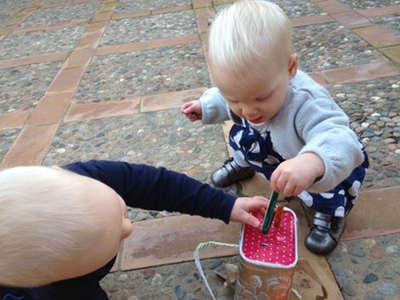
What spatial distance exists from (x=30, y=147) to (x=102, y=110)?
0.49 meters

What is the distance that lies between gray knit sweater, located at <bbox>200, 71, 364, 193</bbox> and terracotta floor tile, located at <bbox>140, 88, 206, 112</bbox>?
1167mm

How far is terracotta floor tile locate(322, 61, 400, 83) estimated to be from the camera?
223 centimetres

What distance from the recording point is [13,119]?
94.8 inches

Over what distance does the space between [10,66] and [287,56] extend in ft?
9.60

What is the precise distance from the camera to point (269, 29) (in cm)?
99

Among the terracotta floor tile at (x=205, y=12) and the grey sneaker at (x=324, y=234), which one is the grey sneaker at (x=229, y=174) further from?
the terracotta floor tile at (x=205, y=12)

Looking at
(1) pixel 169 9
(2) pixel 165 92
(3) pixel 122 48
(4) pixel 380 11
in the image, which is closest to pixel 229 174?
(2) pixel 165 92

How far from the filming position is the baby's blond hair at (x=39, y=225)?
756 mm

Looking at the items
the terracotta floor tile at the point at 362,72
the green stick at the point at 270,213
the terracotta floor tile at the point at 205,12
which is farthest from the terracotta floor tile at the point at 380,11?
the green stick at the point at 270,213

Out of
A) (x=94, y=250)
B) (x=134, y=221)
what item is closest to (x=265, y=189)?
(x=134, y=221)

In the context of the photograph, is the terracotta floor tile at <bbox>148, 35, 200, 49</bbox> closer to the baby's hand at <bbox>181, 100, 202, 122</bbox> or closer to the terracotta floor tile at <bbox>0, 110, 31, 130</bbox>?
A: the terracotta floor tile at <bbox>0, 110, 31, 130</bbox>

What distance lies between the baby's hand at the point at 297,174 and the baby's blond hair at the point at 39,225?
46cm

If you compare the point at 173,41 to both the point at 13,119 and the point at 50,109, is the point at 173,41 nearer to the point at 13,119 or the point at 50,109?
the point at 50,109

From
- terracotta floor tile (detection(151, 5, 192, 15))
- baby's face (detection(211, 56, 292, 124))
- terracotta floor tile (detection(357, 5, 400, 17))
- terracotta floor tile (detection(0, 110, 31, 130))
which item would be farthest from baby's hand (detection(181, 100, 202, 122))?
terracotta floor tile (detection(151, 5, 192, 15))
